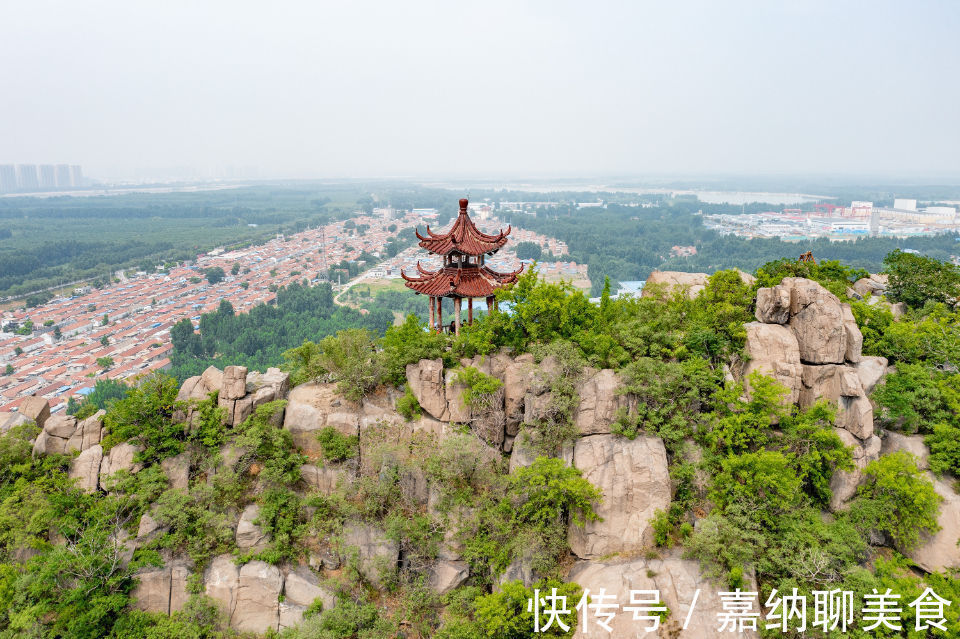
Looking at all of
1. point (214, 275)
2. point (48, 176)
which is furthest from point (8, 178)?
point (214, 275)

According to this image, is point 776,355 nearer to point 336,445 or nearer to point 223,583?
point 336,445

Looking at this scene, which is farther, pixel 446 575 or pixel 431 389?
pixel 431 389

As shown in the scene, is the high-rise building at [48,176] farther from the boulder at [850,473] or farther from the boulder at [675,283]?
the boulder at [850,473]

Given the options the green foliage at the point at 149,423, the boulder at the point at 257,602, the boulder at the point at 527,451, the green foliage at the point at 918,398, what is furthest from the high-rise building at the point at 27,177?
the green foliage at the point at 918,398

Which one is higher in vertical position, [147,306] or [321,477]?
[321,477]

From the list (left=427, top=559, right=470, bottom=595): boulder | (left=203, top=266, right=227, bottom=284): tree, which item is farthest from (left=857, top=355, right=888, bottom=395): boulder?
(left=203, top=266, right=227, bottom=284): tree

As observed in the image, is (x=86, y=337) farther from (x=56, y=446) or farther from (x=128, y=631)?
(x=128, y=631)

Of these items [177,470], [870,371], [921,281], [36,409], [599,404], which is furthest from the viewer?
[921,281]
